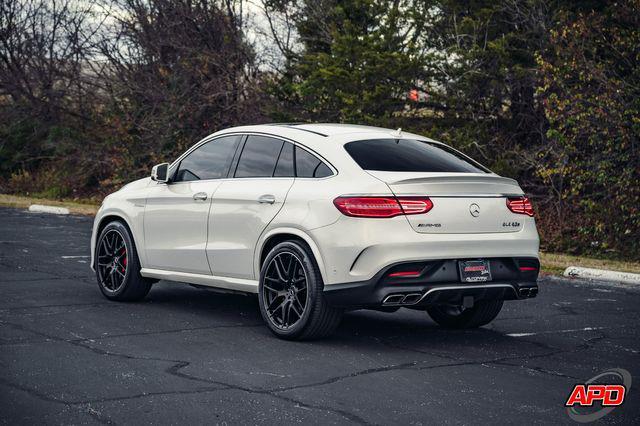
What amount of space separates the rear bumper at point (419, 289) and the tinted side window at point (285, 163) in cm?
124

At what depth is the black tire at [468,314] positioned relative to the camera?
8.49m

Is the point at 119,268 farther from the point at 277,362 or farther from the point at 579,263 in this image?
the point at 579,263

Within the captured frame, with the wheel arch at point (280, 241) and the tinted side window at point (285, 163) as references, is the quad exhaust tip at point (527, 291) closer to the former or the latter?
the wheel arch at point (280, 241)

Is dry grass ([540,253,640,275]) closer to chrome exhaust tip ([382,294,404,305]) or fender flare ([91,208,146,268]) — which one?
fender flare ([91,208,146,268])

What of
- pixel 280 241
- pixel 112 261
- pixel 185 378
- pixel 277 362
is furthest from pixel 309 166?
pixel 112 261

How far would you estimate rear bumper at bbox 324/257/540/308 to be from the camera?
7117 mm

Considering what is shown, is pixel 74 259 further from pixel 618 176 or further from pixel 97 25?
pixel 97 25

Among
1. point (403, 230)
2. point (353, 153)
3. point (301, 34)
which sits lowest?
point (403, 230)

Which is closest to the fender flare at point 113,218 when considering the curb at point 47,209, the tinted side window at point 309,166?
the tinted side window at point 309,166

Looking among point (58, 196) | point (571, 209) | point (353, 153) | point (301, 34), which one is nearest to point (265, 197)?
point (353, 153)

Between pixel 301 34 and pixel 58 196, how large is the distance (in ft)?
41.6

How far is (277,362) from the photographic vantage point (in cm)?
684

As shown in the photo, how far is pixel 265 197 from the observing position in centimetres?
795

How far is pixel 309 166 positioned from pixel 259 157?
751mm
